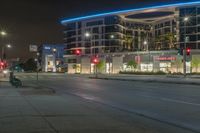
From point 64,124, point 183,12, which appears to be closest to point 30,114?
point 64,124

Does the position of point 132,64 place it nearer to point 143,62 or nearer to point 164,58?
point 143,62

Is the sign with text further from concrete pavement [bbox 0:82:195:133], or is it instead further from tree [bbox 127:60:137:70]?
concrete pavement [bbox 0:82:195:133]

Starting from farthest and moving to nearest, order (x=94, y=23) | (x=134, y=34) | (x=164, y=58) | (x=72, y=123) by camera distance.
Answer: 1. (x=134, y=34)
2. (x=94, y=23)
3. (x=164, y=58)
4. (x=72, y=123)

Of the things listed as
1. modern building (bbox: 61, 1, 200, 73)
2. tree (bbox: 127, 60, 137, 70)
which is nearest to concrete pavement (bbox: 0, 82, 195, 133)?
modern building (bbox: 61, 1, 200, 73)

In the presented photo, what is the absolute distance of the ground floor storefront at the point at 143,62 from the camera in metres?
114

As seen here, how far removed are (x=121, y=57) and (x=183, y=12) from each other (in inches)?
1004

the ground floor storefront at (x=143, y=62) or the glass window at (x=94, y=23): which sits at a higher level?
the glass window at (x=94, y=23)

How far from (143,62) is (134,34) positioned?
34041 mm

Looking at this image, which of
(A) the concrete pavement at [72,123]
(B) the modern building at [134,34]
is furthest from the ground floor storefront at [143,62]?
(A) the concrete pavement at [72,123]

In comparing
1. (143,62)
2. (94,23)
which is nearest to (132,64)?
(143,62)

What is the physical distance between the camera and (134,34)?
522 feet

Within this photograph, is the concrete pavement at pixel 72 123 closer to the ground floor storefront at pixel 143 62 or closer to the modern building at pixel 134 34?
the ground floor storefront at pixel 143 62

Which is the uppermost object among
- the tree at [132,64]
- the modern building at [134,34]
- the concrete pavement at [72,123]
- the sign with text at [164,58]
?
the modern building at [134,34]

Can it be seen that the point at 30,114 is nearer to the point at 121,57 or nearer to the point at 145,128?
the point at 145,128
